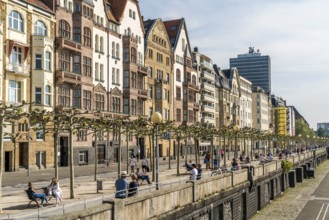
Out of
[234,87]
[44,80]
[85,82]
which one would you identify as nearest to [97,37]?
[85,82]

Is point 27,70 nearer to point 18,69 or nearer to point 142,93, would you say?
point 18,69

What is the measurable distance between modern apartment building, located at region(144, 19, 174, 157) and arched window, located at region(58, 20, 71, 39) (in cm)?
2361

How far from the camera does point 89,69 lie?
61.6 metres

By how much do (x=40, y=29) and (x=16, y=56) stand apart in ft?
16.8

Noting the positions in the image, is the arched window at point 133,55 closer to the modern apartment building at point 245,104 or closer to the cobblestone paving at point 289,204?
the cobblestone paving at point 289,204

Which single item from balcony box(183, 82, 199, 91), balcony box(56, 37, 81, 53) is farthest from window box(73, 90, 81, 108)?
balcony box(183, 82, 199, 91)

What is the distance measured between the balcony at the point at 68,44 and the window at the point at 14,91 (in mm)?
7495

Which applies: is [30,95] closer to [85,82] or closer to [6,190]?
[85,82]

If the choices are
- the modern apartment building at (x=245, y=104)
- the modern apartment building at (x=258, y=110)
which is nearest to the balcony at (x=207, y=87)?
the modern apartment building at (x=245, y=104)

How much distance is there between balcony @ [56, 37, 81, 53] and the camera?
5469 cm

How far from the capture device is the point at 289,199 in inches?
2122

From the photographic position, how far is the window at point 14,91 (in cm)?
4850

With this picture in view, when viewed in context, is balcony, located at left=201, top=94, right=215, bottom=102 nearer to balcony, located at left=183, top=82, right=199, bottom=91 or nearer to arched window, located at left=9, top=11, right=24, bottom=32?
balcony, located at left=183, top=82, right=199, bottom=91

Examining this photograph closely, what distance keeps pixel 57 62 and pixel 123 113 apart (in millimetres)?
16978
